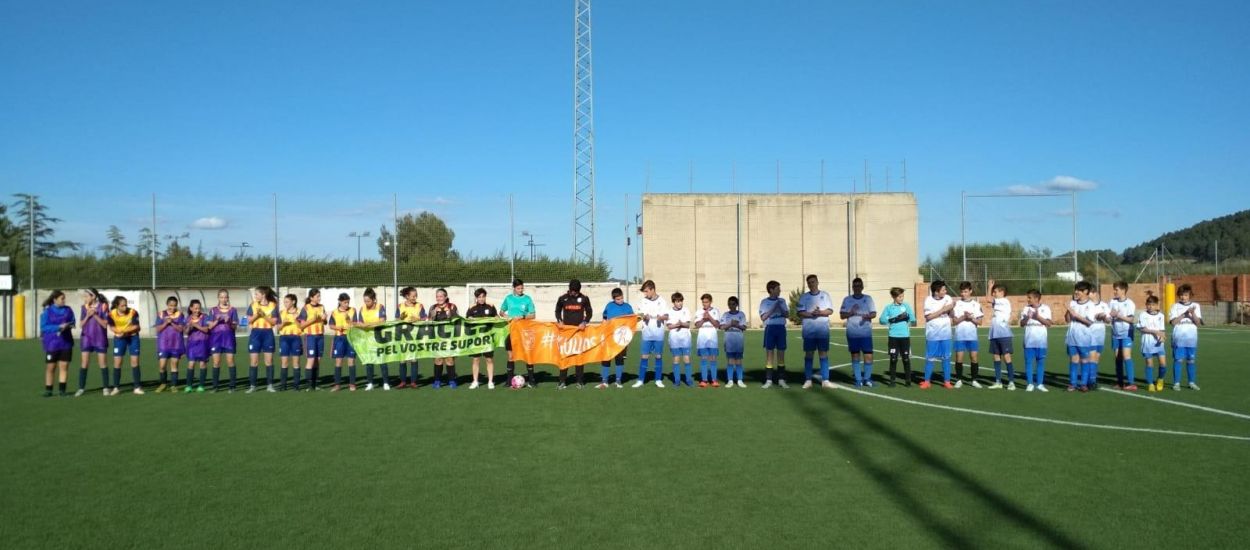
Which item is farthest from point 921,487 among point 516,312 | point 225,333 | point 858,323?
point 225,333

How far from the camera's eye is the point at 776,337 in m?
14.5

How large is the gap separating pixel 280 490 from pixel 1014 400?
33.3 ft

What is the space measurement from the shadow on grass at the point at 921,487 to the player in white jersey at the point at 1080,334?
15.2 feet

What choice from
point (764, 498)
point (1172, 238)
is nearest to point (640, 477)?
point (764, 498)

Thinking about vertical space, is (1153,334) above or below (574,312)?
below

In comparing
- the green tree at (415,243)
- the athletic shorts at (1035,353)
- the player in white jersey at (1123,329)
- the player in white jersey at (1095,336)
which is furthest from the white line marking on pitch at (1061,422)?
the green tree at (415,243)

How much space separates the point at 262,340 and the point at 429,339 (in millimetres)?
2729

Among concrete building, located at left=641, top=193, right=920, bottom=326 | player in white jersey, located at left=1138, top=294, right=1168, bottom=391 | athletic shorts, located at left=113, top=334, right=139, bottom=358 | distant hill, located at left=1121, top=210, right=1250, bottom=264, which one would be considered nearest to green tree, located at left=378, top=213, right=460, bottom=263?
concrete building, located at left=641, top=193, right=920, bottom=326

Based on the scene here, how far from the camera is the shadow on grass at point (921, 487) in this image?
5918 mm

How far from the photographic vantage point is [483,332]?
1493cm

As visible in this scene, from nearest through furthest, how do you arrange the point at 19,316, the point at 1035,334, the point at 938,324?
the point at 1035,334 → the point at 938,324 → the point at 19,316

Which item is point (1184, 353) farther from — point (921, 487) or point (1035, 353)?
point (921, 487)

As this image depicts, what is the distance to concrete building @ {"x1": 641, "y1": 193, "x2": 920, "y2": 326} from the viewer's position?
43.2m

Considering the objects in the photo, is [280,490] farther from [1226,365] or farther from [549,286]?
[549,286]
